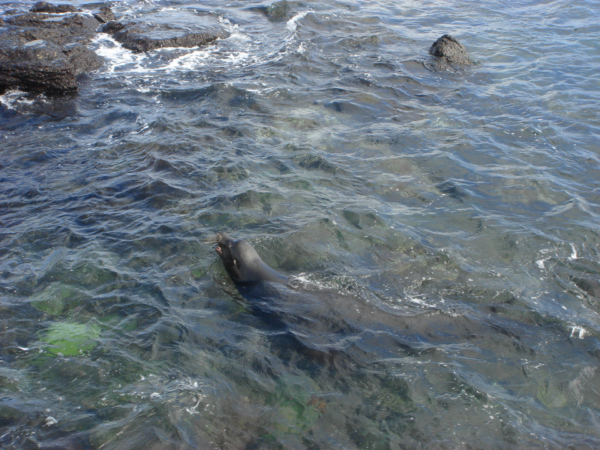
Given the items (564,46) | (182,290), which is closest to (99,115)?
(182,290)

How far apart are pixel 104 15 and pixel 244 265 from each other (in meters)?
16.7

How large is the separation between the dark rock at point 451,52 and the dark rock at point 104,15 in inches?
517

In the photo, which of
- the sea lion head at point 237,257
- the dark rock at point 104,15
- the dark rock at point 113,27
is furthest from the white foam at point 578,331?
the dark rock at point 104,15

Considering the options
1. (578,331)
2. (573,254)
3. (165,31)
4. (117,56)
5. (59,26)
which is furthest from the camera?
(165,31)

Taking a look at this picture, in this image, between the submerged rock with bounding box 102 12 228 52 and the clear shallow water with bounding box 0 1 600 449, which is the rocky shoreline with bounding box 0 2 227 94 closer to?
the submerged rock with bounding box 102 12 228 52

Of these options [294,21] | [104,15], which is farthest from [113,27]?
[294,21]

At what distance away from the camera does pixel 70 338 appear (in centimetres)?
605

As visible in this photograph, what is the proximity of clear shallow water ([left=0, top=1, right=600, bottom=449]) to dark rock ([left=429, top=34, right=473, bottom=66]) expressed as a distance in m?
0.67


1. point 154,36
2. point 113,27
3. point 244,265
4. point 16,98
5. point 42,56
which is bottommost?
point 244,265

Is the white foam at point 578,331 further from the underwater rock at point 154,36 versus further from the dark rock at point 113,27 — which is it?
the dark rock at point 113,27

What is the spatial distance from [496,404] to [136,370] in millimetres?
4280

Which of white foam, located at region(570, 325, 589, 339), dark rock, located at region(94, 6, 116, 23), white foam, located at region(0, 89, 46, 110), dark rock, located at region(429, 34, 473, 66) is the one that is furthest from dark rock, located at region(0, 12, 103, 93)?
white foam, located at region(570, 325, 589, 339)

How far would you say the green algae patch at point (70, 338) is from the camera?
5891 mm

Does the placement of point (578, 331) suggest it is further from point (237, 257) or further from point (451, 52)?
point (451, 52)
